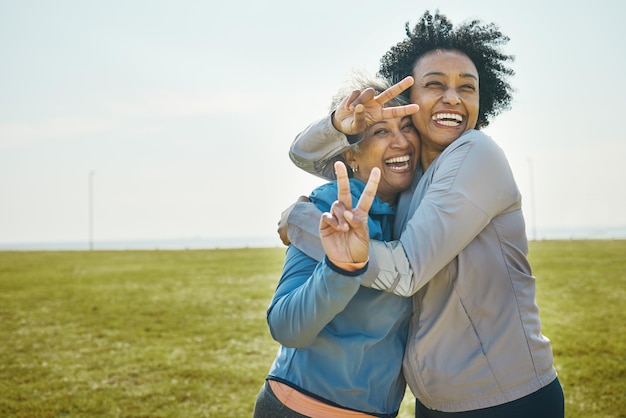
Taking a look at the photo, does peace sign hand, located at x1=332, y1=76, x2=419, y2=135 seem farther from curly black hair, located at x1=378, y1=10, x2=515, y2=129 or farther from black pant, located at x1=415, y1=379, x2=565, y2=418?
black pant, located at x1=415, y1=379, x2=565, y2=418

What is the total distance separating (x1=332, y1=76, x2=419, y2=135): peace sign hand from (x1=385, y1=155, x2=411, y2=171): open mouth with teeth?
24 cm

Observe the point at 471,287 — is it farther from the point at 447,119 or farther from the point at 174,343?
the point at 174,343

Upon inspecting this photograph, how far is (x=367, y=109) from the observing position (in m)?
2.60

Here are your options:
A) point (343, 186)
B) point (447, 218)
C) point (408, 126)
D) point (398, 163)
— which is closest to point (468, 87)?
point (408, 126)

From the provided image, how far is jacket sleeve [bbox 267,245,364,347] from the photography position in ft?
6.40

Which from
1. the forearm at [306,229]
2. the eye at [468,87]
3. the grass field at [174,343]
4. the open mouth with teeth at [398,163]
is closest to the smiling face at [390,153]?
the open mouth with teeth at [398,163]

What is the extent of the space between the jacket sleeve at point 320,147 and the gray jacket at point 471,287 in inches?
17.9

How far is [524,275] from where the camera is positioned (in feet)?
7.79

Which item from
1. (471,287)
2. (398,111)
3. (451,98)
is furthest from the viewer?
(451,98)

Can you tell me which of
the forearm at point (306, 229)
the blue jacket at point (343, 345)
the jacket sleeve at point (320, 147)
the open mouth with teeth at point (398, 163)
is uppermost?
the jacket sleeve at point (320, 147)

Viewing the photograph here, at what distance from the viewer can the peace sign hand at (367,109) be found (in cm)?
251

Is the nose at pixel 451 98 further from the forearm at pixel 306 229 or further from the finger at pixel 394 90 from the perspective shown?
the forearm at pixel 306 229

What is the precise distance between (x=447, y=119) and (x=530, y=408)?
1362mm

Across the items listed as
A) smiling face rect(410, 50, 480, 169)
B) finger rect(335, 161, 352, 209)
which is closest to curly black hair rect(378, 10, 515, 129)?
smiling face rect(410, 50, 480, 169)
